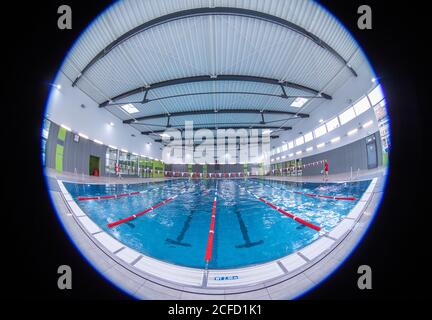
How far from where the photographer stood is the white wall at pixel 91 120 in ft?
18.8

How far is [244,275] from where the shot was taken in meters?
1.23

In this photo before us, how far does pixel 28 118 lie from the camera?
0.92 meters

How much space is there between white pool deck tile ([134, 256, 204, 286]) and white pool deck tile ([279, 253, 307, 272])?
76cm

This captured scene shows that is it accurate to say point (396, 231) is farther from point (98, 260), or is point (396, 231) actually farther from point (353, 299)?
point (98, 260)

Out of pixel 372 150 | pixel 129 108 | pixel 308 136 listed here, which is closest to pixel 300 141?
pixel 308 136

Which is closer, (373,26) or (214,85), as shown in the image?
(373,26)

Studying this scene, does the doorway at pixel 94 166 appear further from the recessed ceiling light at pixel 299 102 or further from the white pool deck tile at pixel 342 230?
the recessed ceiling light at pixel 299 102

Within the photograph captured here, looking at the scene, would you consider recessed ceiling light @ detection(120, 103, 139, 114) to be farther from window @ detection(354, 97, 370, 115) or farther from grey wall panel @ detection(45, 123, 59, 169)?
window @ detection(354, 97, 370, 115)

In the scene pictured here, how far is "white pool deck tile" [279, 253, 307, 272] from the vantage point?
1217 millimetres

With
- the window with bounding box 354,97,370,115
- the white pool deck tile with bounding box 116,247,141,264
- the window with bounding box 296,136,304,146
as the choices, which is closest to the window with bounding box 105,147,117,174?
the white pool deck tile with bounding box 116,247,141,264

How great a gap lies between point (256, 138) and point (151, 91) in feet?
41.8

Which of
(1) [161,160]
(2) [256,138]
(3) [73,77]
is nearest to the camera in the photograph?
(3) [73,77]

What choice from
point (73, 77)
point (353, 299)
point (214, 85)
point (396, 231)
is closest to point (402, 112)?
point (396, 231)

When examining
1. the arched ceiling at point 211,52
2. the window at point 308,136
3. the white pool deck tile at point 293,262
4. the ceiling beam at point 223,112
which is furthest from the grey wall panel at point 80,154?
the window at point 308,136
